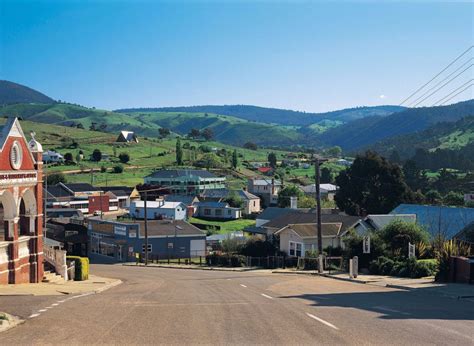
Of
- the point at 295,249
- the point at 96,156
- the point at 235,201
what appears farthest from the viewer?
the point at 96,156

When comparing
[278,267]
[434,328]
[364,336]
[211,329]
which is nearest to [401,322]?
[434,328]

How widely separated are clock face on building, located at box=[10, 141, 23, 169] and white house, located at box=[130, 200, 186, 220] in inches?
2650

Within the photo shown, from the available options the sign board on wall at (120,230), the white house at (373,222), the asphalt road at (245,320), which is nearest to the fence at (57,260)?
the asphalt road at (245,320)

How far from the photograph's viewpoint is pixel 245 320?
49.4ft

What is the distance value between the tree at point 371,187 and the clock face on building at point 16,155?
55989mm

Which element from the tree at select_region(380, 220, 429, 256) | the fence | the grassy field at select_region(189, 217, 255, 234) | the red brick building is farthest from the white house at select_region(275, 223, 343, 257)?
the grassy field at select_region(189, 217, 255, 234)

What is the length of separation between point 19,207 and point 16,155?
8.56 feet

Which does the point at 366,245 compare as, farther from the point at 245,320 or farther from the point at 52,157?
the point at 52,157

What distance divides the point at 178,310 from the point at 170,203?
8338 cm

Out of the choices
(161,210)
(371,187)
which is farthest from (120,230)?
(371,187)

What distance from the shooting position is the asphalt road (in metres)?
12.5

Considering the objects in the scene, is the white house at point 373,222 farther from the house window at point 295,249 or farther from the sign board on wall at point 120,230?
the sign board on wall at point 120,230

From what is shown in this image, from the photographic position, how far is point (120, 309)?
17453mm

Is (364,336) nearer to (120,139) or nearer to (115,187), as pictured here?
(115,187)
